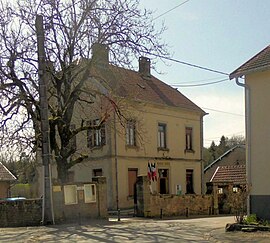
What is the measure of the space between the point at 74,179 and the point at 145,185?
12.4 m

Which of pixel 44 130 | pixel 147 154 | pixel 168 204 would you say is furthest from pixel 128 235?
pixel 147 154

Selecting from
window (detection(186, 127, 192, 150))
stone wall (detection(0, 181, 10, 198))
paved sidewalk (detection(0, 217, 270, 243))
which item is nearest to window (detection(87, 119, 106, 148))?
window (detection(186, 127, 192, 150))

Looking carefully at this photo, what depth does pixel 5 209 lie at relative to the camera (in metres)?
22.5

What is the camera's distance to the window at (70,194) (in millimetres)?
22859

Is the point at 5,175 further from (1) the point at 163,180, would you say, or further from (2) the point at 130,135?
(1) the point at 163,180

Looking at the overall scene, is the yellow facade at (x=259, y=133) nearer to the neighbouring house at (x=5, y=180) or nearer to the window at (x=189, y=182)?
the window at (x=189, y=182)

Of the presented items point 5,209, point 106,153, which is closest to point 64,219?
point 5,209

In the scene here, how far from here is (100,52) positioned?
2438 centimetres

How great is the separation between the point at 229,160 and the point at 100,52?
35750 mm

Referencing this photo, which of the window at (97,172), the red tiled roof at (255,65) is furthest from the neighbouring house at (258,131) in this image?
the window at (97,172)

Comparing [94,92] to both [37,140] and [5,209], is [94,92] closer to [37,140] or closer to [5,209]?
[37,140]

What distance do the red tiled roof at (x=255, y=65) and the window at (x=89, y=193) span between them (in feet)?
30.7

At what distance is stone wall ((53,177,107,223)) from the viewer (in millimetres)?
22359

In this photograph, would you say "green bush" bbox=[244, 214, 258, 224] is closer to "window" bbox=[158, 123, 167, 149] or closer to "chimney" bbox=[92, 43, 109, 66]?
"chimney" bbox=[92, 43, 109, 66]
